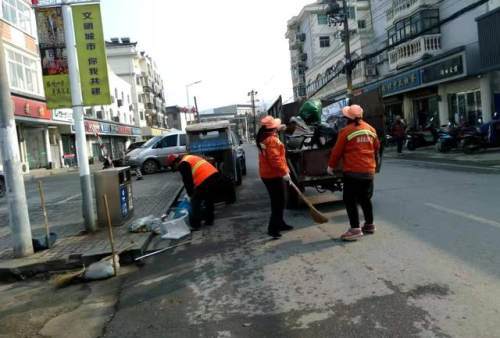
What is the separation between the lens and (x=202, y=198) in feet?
27.0

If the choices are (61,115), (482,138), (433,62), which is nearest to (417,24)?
(433,62)

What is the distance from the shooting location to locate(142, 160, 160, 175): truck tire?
22.4 meters

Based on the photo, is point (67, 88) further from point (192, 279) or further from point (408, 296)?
point (408, 296)

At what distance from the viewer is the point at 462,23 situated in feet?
89.1

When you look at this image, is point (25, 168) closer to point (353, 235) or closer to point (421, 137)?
point (421, 137)

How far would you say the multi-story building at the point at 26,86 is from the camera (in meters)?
26.5

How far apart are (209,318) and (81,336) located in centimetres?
110

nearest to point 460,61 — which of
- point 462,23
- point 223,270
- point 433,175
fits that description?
point 462,23

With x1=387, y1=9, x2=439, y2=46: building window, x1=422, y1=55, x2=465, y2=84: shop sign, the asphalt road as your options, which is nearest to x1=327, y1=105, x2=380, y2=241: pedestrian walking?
the asphalt road

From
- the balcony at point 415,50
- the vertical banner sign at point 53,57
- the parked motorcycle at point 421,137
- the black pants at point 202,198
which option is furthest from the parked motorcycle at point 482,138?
the vertical banner sign at point 53,57

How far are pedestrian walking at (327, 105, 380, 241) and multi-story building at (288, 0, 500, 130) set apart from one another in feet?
46.5

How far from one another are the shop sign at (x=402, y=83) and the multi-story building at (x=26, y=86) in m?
21.9

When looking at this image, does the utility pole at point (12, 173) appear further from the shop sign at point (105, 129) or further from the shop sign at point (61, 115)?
the shop sign at point (105, 129)

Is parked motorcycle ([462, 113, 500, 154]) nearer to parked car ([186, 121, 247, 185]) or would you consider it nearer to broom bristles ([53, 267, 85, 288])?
parked car ([186, 121, 247, 185])
